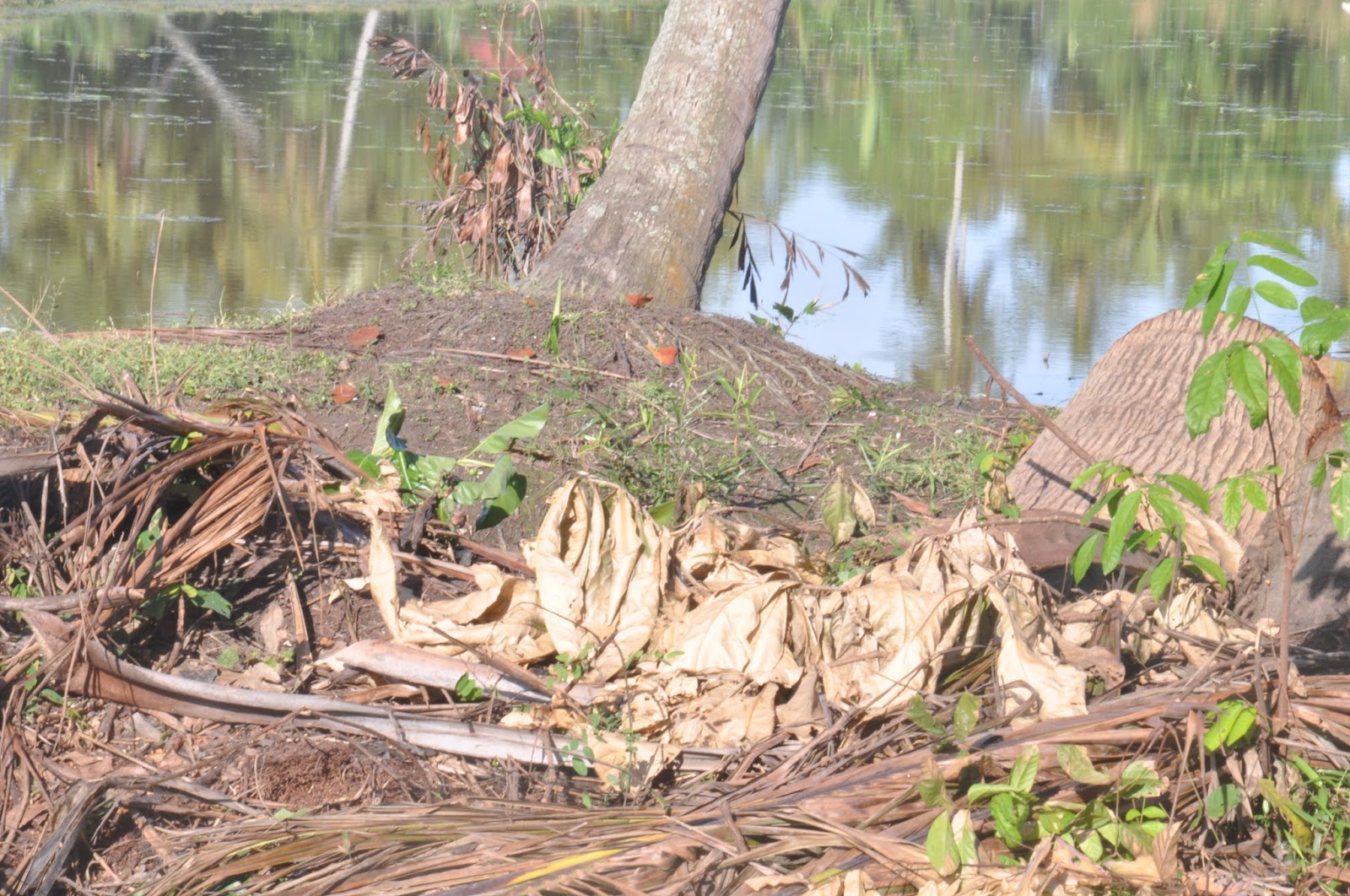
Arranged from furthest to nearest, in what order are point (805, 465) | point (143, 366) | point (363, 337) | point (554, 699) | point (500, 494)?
1. point (363, 337)
2. point (143, 366)
3. point (805, 465)
4. point (500, 494)
5. point (554, 699)

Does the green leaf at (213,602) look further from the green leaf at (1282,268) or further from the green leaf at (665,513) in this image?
the green leaf at (1282,268)

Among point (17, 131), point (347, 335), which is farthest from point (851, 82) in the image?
point (347, 335)

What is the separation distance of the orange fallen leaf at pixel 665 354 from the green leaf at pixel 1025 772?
265cm

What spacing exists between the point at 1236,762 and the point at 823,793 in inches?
29.4

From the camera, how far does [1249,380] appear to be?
6.70 ft

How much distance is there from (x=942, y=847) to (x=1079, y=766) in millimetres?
304

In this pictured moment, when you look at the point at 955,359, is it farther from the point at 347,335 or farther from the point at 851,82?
the point at 851,82

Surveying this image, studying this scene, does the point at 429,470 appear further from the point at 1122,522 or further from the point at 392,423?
the point at 1122,522

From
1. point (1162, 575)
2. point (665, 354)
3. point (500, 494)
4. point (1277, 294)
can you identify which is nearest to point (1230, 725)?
point (1162, 575)

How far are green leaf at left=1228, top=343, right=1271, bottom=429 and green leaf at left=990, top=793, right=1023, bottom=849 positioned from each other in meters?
0.74

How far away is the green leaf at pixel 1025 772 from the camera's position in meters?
2.25

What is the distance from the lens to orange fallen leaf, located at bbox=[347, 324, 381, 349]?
495 cm

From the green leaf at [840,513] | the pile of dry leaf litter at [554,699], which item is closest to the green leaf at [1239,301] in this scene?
the pile of dry leaf litter at [554,699]

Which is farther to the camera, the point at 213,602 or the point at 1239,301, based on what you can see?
the point at 213,602
